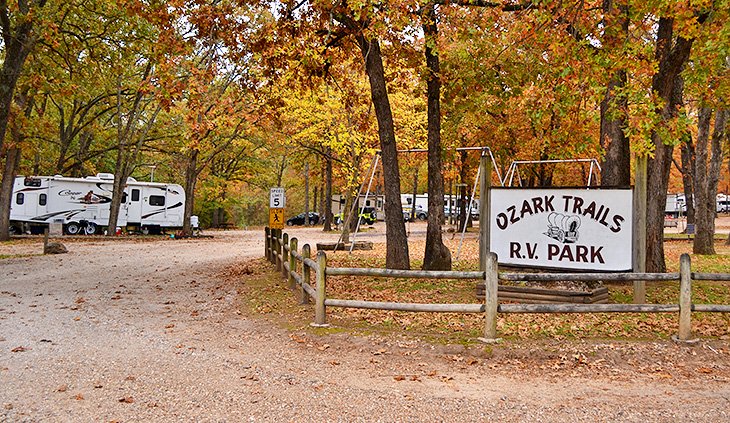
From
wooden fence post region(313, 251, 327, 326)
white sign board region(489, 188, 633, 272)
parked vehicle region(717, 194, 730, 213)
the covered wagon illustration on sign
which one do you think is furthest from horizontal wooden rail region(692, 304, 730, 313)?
parked vehicle region(717, 194, 730, 213)

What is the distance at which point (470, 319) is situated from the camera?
8.10 meters

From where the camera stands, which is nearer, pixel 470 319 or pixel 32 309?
pixel 470 319

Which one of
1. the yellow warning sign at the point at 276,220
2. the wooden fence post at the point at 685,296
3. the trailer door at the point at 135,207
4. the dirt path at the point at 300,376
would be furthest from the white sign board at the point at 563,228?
the trailer door at the point at 135,207

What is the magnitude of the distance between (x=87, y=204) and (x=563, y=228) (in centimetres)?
2833

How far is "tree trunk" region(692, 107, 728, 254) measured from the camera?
58.9 feet

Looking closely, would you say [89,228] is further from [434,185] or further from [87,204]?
[434,185]

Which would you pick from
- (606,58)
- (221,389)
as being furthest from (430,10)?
(221,389)

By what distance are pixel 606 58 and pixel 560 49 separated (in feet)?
2.90

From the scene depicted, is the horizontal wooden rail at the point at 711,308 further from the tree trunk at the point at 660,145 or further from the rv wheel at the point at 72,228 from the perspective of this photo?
the rv wheel at the point at 72,228

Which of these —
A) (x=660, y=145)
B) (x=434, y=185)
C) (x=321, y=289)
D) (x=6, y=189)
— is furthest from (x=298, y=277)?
(x=6, y=189)

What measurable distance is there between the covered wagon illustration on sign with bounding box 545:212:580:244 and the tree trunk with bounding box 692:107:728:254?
12.0 meters

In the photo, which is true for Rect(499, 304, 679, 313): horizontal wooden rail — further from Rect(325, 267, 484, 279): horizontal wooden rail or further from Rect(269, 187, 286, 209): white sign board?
Rect(269, 187, 286, 209): white sign board

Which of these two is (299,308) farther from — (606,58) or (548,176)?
(548,176)

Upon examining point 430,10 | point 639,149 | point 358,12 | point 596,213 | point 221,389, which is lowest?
point 221,389
